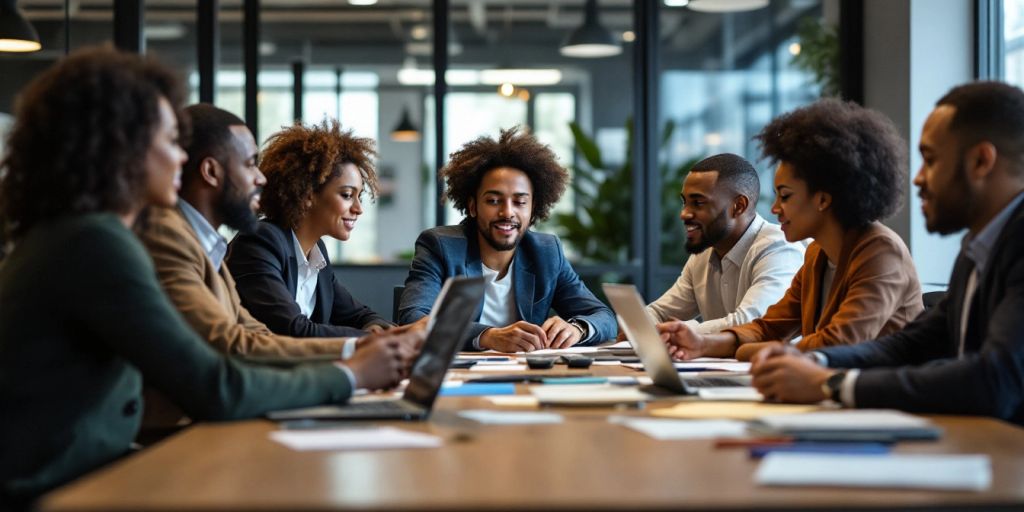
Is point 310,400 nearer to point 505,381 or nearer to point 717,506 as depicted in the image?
point 505,381

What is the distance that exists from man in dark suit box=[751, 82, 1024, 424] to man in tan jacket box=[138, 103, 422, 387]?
0.88 meters

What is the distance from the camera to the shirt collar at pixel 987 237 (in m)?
2.25

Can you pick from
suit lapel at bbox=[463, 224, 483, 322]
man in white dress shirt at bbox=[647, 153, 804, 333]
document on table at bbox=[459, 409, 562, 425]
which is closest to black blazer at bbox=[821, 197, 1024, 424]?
document on table at bbox=[459, 409, 562, 425]

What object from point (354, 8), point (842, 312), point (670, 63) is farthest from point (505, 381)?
point (354, 8)

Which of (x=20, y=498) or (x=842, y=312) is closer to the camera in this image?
(x=20, y=498)

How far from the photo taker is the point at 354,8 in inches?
336

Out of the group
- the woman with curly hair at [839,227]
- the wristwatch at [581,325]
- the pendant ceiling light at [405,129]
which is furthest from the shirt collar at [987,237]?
the pendant ceiling light at [405,129]

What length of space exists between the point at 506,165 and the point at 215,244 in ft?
6.61

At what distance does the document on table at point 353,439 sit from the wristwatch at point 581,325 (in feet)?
7.46

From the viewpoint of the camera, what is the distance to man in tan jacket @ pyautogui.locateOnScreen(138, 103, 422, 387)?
2428 mm

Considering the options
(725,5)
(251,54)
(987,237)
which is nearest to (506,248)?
(987,237)

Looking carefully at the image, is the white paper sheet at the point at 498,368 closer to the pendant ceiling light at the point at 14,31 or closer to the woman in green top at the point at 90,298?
the woman in green top at the point at 90,298

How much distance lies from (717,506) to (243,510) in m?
0.52

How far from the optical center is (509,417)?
2020mm
